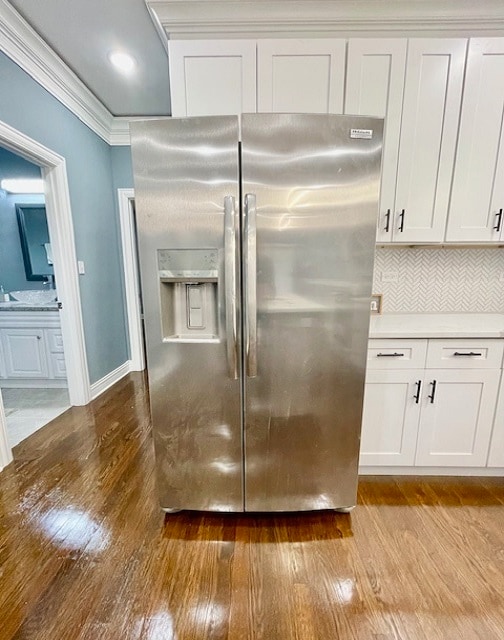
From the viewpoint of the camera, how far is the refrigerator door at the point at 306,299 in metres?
1.17

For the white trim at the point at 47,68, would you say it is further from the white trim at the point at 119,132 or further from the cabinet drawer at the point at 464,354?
the cabinet drawer at the point at 464,354

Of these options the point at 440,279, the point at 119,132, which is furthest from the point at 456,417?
the point at 119,132

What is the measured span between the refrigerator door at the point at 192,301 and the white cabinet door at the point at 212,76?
58 cm

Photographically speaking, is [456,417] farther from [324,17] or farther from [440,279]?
[324,17]

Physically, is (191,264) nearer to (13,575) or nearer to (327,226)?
(327,226)

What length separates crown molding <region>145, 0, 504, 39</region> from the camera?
59.2 inches

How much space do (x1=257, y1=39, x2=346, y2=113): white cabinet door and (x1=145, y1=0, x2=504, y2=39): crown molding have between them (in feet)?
0.45

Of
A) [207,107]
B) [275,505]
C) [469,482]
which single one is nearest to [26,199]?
[207,107]

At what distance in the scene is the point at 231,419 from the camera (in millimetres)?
1358

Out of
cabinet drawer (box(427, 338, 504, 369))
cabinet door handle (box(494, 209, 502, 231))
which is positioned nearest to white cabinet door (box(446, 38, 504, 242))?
cabinet door handle (box(494, 209, 502, 231))

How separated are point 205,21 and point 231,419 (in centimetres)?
204

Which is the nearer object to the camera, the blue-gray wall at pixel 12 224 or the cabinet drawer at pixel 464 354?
the cabinet drawer at pixel 464 354

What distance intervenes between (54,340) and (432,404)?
3.30 meters

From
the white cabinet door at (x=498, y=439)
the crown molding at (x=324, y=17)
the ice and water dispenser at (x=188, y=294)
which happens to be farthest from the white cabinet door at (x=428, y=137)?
the ice and water dispenser at (x=188, y=294)
